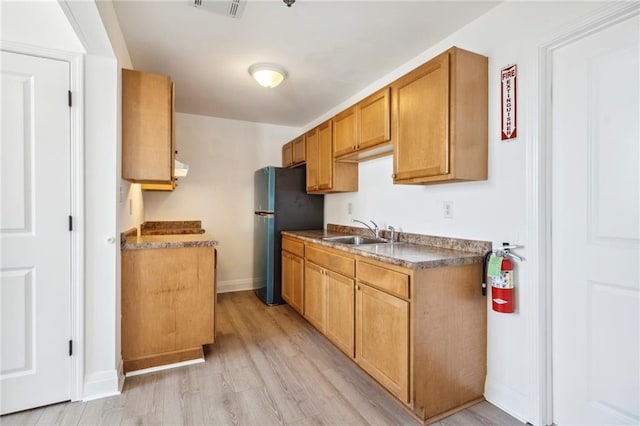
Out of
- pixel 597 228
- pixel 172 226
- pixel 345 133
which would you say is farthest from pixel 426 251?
pixel 172 226

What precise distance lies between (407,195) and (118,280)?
223 cm

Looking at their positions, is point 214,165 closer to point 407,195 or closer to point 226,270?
point 226,270

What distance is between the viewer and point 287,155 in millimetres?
4297

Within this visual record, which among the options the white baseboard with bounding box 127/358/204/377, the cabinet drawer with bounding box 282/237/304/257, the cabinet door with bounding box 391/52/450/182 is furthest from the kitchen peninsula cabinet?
the cabinet door with bounding box 391/52/450/182

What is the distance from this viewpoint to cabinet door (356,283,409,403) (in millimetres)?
1714

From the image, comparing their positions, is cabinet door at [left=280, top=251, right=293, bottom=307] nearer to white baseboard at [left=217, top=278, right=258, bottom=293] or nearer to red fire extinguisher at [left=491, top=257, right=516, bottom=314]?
white baseboard at [left=217, top=278, right=258, bottom=293]

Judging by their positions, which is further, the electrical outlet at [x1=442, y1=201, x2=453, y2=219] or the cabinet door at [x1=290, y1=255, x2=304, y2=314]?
the cabinet door at [x1=290, y1=255, x2=304, y2=314]

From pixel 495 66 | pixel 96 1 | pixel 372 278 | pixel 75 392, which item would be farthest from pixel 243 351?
pixel 495 66

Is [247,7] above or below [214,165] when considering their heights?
above

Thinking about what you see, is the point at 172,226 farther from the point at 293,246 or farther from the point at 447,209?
the point at 447,209

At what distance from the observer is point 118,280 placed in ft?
6.70

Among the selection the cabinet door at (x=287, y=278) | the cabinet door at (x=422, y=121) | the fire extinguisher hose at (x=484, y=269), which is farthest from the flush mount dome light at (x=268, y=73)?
the fire extinguisher hose at (x=484, y=269)

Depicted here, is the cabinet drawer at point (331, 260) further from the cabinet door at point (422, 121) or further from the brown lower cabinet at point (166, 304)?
the brown lower cabinet at point (166, 304)

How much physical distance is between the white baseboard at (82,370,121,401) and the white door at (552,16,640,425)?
2599mm
